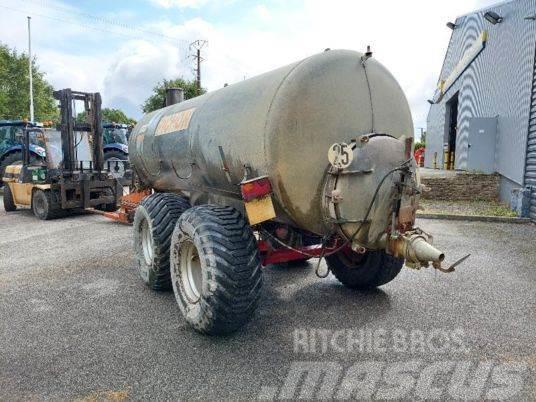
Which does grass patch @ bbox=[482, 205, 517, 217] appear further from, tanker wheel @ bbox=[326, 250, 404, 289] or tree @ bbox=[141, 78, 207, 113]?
tree @ bbox=[141, 78, 207, 113]

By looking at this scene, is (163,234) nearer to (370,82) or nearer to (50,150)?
(370,82)

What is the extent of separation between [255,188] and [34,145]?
11919mm

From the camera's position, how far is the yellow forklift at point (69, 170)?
34.8ft

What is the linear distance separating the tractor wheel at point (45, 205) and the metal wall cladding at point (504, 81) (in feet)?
38.5

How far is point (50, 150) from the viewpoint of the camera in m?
11.3

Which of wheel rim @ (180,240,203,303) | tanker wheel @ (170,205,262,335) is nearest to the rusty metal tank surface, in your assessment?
tanker wheel @ (170,205,262,335)

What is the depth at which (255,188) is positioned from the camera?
11.8ft

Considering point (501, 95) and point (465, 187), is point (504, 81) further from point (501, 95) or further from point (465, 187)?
point (465, 187)

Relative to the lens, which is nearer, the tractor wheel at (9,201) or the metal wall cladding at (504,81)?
the metal wall cladding at (504,81)

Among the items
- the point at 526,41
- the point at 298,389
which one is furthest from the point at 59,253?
the point at 526,41

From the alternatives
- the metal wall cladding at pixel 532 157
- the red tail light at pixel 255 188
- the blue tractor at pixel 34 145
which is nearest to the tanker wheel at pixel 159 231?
the red tail light at pixel 255 188

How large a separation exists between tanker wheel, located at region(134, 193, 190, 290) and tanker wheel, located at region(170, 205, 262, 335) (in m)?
1.01

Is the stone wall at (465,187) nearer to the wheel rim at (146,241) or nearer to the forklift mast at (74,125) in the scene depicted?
the forklift mast at (74,125)

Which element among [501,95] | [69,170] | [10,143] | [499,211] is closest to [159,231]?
[69,170]
